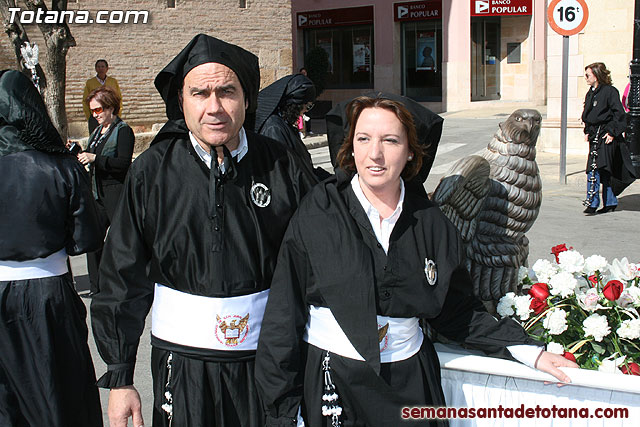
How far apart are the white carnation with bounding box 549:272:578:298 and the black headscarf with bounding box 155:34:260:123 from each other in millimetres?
1470

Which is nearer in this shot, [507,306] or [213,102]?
[213,102]

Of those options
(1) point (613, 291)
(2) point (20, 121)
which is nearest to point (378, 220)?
(1) point (613, 291)

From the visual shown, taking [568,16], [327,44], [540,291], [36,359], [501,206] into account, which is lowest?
[36,359]

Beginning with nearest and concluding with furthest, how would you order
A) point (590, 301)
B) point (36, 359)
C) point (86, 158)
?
point (590, 301) → point (36, 359) → point (86, 158)

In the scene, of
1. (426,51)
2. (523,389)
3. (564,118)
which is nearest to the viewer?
(523,389)

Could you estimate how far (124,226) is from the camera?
2.36 metres

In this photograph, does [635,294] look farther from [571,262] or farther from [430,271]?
[430,271]

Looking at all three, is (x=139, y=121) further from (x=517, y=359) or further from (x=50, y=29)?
(x=517, y=359)

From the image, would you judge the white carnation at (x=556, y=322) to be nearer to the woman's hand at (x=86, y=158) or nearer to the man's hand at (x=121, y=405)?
the man's hand at (x=121, y=405)

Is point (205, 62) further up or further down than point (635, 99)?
further up

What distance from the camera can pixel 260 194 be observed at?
95.6 inches

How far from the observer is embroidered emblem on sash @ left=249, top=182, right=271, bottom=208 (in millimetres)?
2410

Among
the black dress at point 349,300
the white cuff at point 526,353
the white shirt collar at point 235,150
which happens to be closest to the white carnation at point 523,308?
the white cuff at point 526,353

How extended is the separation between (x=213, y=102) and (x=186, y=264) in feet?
1.74
